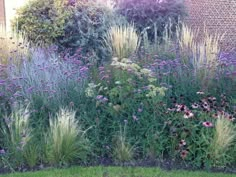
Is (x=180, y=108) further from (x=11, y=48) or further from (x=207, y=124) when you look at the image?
(x=11, y=48)

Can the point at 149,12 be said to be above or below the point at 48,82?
above

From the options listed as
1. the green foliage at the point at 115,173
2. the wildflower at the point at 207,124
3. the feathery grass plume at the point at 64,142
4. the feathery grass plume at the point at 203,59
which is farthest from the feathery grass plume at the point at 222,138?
the feathery grass plume at the point at 64,142

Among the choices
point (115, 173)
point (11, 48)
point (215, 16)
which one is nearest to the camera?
point (115, 173)

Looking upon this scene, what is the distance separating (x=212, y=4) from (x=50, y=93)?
10252 mm

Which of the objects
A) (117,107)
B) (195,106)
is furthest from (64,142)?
(195,106)

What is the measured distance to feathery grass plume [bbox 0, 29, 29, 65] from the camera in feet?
22.8

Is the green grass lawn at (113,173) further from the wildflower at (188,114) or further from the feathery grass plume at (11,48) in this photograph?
the feathery grass plume at (11,48)

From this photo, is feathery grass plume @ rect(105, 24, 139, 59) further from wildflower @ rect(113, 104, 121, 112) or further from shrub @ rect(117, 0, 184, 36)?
wildflower @ rect(113, 104, 121, 112)

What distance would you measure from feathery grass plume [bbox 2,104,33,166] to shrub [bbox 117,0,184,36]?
6.05 meters

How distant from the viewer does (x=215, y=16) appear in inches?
548

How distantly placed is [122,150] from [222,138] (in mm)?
1234

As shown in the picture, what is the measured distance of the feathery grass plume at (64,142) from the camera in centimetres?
460

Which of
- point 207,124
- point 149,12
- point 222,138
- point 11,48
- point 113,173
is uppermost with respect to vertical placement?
point 149,12

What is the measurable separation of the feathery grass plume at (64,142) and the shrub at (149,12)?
19.7ft
